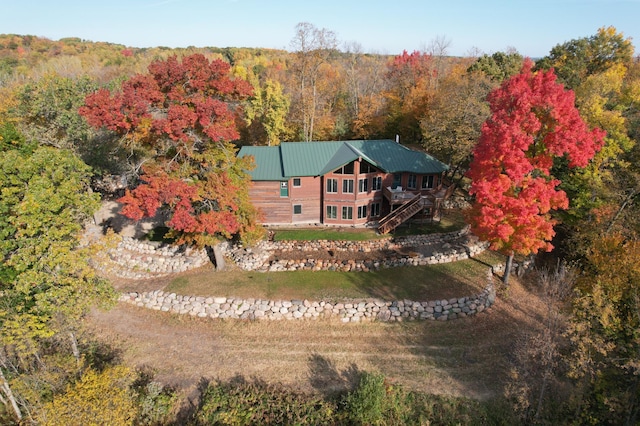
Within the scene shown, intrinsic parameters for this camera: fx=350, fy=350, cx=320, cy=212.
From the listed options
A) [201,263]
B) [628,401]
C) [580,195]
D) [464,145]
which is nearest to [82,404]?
[201,263]

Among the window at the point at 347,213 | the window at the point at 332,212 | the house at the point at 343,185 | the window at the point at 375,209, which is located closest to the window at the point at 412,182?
the house at the point at 343,185

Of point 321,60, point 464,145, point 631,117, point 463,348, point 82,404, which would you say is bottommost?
point 463,348

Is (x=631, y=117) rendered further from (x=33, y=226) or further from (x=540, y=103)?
(x=33, y=226)

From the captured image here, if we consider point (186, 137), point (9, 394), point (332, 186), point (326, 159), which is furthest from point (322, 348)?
point (326, 159)

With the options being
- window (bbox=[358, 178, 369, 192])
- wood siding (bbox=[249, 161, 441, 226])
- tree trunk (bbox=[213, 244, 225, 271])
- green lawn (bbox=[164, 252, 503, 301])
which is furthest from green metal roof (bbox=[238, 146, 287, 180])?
green lawn (bbox=[164, 252, 503, 301])

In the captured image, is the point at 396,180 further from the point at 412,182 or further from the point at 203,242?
the point at 203,242

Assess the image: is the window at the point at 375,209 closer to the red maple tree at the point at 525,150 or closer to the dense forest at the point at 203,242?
the dense forest at the point at 203,242
